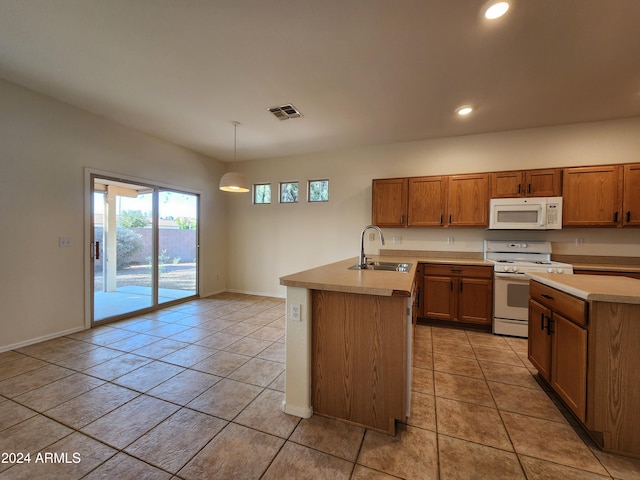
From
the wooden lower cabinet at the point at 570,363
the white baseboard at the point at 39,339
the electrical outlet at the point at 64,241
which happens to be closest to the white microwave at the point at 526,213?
the wooden lower cabinet at the point at 570,363

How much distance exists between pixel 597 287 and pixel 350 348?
1.59m

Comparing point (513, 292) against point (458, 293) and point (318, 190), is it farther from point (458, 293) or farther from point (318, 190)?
point (318, 190)

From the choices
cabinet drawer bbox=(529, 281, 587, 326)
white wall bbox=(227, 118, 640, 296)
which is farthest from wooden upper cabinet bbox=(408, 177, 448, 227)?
cabinet drawer bbox=(529, 281, 587, 326)

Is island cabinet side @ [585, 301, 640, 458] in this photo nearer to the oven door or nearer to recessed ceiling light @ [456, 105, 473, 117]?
the oven door

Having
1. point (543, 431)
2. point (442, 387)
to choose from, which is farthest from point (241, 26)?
point (543, 431)

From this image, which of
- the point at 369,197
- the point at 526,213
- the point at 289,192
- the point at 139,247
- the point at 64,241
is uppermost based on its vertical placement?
the point at 289,192

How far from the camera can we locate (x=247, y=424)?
5.69 ft

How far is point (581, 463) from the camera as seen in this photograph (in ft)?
4.73

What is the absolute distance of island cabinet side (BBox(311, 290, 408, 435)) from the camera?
1.64m

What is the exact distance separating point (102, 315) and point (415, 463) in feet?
13.8

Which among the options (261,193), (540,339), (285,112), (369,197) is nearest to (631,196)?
(540,339)

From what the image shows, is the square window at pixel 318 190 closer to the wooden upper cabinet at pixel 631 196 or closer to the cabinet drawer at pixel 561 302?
the cabinet drawer at pixel 561 302

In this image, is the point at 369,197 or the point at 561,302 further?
the point at 369,197

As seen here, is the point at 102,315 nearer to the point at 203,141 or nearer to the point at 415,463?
the point at 203,141
